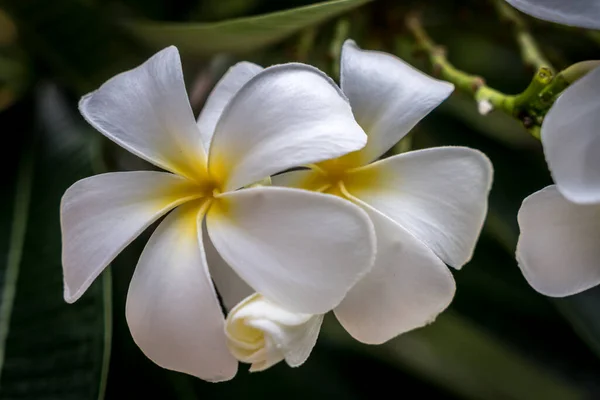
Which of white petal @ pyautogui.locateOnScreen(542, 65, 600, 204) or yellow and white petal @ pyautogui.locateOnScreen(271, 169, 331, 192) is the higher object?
white petal @ pyautogui.locateOnScreen(542, 65, 600, 204)

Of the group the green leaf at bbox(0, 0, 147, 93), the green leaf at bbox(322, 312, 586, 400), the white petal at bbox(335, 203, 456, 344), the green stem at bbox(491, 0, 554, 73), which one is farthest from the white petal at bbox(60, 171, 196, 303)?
the green leaf at bbox(322, 312, 586, 400)

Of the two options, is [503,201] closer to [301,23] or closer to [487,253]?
[487,253]

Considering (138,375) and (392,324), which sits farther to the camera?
(138,375)

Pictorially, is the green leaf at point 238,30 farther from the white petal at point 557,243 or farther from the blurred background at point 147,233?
the white petal at point 557,243

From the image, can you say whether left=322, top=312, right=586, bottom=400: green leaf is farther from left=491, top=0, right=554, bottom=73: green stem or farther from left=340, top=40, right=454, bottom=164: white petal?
left=340, top=40, right=454, bottom=164: white petal

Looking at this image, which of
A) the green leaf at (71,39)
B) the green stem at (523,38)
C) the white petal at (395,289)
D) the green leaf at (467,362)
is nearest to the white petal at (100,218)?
the white petal at (395,289)

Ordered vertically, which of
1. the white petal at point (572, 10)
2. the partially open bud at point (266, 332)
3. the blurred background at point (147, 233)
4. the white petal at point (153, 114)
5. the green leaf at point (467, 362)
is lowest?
the green leaf at point (467, 362)

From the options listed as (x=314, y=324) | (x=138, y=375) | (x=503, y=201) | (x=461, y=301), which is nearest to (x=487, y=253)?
(x=461, y=301)
